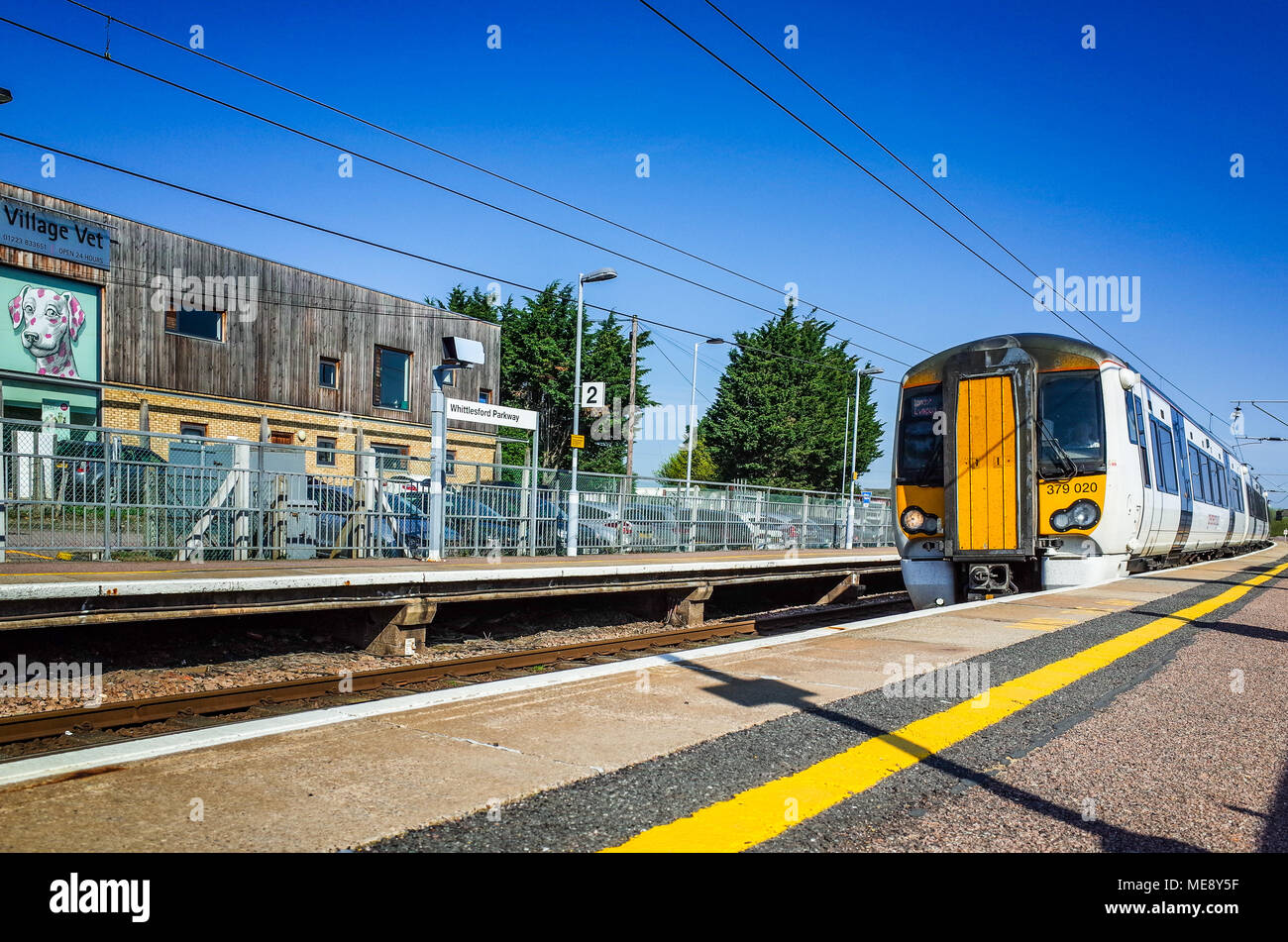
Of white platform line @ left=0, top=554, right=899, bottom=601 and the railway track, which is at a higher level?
white platform line @ left=0, top=554, right=899, bottom=601

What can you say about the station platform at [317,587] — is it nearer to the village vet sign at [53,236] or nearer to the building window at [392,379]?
the village vet sign at [53,236]

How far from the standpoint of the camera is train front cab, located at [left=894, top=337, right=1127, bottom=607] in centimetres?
1096

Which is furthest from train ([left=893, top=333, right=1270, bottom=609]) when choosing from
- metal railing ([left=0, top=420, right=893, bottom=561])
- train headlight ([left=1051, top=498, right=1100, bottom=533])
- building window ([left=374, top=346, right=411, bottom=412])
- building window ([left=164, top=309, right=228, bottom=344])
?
building window ([left=374, top=346, right=411, bottom=412])

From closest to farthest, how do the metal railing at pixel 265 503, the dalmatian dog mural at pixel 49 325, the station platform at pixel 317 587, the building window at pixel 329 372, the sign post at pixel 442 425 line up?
the station platform at pixel 317 587 < the metal railing at pixel 265 503 < the sign post at pixel 442 425 < the dalmatian dog mural at pixel 49 325 < the building window at pixel 329 372

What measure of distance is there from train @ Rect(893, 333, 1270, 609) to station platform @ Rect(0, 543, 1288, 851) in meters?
4.87

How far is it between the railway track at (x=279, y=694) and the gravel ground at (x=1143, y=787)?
4952 millimetres

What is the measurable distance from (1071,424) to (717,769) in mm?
9066

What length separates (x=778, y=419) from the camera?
→ 168 ft

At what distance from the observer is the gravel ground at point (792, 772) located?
303 centimetres

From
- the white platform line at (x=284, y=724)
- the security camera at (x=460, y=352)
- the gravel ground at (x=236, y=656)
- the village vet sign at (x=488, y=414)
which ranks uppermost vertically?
the security camera at (x=460, y=352)

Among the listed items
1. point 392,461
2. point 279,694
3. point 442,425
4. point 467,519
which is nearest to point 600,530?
point 467,519

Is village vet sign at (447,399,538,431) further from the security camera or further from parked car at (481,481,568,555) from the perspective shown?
parked car at (481,481,568,555)

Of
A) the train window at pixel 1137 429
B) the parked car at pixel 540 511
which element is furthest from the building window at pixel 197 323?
the train window at pixel 1137 429

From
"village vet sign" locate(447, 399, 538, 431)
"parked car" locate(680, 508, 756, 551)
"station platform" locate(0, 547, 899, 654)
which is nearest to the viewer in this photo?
"station platform" locate(0, 547, 899, 654)
